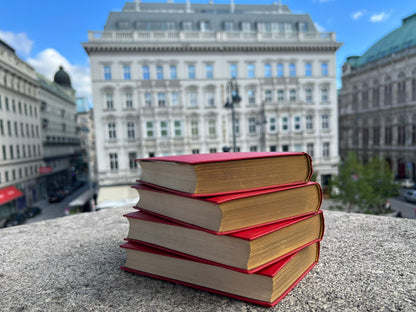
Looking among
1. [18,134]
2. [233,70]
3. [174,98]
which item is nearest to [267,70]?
[233,70]

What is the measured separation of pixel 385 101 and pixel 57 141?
50148mm

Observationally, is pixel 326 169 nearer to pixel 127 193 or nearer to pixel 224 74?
pixel 224 74

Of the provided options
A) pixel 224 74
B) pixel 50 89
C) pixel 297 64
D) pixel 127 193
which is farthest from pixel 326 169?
pixel 50 89

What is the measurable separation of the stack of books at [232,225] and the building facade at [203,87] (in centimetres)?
2160

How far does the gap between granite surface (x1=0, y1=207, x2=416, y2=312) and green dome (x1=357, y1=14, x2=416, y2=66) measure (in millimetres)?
41990

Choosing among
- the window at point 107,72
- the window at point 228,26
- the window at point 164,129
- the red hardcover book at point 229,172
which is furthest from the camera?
the window at point 228,26

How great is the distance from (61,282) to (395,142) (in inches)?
1724

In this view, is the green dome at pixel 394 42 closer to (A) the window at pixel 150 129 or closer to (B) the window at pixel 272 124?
(B) the window at pixel 272 124

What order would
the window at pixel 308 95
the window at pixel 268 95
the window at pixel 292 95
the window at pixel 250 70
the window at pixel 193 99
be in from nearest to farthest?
the window at pixel 193 99
the window at pixel 250 70
the window at pixel 268 95
the window at pixel 292 95
the window at pixel 308 95

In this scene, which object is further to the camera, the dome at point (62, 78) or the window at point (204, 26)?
the dome at point (62, 78)

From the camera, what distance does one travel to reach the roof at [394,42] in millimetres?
34531

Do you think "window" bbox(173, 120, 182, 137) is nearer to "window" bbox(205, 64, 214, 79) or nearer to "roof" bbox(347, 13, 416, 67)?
"window" bbox(205, 64, 214, 79)

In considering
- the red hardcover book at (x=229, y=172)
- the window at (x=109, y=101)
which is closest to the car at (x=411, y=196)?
the red hardcover book at (x=229, y=172)

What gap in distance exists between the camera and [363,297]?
143 cm
